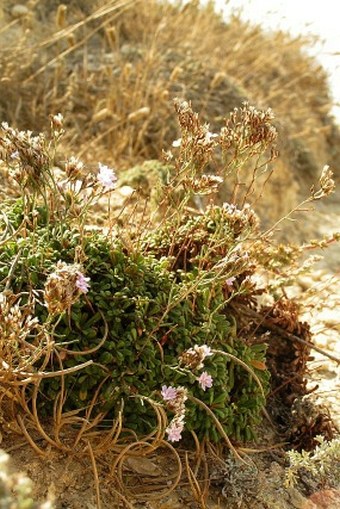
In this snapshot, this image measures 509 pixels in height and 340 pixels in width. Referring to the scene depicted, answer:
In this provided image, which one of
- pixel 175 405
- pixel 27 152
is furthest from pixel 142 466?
pixel 27 152

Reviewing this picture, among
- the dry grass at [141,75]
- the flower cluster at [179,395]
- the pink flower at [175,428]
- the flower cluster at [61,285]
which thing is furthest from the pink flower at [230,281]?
the dry grass at [141,75]

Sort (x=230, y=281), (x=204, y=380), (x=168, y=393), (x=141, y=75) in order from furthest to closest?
1. (x=141, y=75)
2. (x=230, y=281)
3. (x=204, y=380)
4. (x=168, y=393)

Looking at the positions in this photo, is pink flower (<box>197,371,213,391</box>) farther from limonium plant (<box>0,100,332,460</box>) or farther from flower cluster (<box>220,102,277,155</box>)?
flower cluster (<box>220,102,277,155</box>)

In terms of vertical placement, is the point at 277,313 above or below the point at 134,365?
above

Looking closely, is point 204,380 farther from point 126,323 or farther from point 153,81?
point 153,81

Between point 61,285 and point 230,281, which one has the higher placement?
point 230,281

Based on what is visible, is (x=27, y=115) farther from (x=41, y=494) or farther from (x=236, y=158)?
(x=41, y=494)

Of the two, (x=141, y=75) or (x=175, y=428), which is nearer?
(x=175, y=428)

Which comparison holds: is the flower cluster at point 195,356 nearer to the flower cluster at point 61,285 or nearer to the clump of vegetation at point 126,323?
the clump of vegetation at point 126,323

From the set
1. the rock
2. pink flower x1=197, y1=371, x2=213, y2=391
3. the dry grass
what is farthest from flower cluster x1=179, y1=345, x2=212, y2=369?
the dry grass

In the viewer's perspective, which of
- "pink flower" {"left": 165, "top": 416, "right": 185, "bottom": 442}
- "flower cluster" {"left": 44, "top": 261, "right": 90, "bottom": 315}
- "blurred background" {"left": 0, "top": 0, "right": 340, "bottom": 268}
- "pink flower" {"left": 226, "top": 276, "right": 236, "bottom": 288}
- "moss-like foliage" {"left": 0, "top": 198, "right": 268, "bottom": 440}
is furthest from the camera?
"blurred background" {"left": 0, "top": 0, "right": 340, "bottom": 268}

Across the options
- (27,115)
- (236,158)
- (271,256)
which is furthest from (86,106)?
(236,158)
